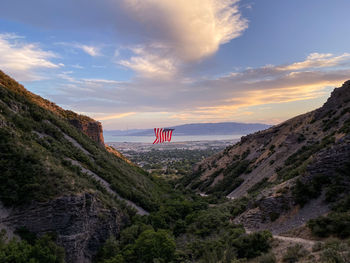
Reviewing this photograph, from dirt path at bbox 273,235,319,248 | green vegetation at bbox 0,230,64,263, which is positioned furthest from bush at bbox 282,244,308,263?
green vegetation at bbox 0,230,64,263

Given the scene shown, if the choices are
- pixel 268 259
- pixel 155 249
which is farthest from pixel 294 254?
pixel 155 249

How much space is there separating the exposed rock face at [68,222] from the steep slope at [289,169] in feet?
45.5

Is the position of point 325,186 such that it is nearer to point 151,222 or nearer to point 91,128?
point 151,222

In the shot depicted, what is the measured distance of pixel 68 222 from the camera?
17078 millimetres

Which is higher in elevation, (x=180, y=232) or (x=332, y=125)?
(x=332, y=125)

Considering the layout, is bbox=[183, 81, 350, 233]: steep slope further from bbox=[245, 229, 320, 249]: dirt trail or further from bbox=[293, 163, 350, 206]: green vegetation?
bbox=[245, 229, 320, 249]: dirt trail

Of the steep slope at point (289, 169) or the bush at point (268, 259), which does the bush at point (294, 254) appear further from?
the steep slope at point (289, 169)

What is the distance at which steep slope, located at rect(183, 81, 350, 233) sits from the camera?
18.7 m

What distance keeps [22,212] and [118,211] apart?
979 centimetres

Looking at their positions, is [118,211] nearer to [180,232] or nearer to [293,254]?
[180,232]

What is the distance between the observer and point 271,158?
46.4 m

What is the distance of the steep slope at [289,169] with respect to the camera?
61.3ft

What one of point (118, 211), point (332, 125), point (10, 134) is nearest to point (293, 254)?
point (118, 211)

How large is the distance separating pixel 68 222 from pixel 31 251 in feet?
10.9
